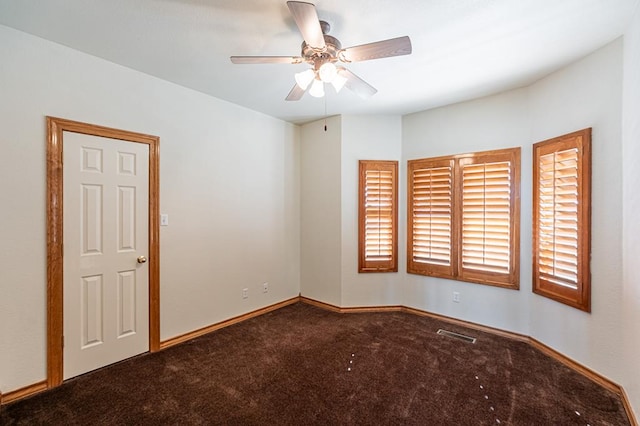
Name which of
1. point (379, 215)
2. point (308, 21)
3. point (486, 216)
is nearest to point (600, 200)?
point (486, 216)

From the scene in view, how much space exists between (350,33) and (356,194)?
2080mm

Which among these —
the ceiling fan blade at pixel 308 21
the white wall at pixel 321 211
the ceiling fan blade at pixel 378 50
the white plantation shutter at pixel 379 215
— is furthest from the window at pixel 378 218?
the ceiling fan blade at pixel 308 21

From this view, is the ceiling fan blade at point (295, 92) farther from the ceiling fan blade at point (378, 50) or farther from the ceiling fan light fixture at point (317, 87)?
the ceiling fan blade at point (378, 50)

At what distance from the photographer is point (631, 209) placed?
1971 mm

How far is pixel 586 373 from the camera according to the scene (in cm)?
237

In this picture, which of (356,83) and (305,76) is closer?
(305,76)

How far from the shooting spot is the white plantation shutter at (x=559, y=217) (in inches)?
97.7

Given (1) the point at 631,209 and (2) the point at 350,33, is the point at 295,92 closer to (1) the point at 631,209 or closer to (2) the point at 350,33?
(2) the point at 350,33

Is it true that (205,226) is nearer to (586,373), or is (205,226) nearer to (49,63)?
(49,63)

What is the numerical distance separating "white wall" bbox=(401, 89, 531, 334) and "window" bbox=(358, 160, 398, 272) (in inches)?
7.5

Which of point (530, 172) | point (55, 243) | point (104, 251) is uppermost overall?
point (530, 172)

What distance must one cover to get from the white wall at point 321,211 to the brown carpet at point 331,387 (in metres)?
1.03

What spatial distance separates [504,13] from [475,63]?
2.13 ft

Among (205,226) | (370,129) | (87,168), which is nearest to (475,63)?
(370,129)
